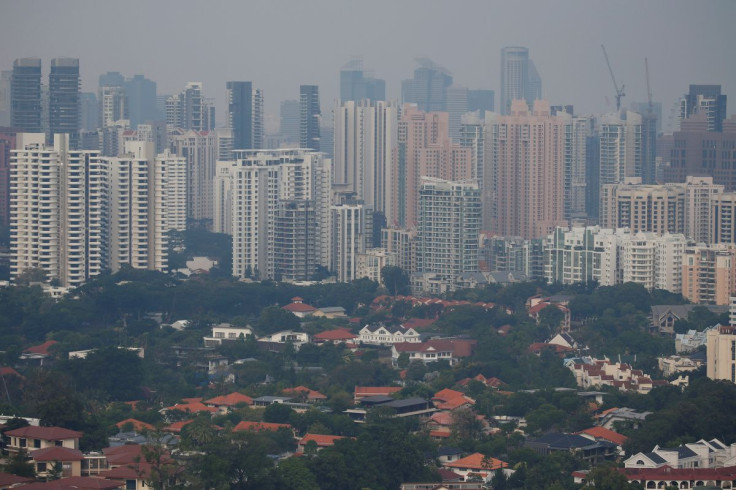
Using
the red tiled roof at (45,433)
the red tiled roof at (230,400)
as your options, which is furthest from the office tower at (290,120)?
the red tiled roof at (45,433)

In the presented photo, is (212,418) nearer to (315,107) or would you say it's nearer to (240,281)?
(240,281)

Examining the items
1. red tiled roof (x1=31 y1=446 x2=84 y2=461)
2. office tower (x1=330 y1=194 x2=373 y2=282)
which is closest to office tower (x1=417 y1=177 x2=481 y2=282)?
office tower (x1=330 y1=194 x2=373 y2=282)

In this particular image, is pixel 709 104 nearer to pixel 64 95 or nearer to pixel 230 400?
pixel 64 95

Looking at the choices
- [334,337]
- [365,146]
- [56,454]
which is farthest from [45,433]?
[365,146]

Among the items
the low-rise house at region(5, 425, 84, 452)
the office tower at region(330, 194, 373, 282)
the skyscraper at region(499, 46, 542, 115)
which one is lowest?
the low-rise house at region(5, 425, 84, 452)

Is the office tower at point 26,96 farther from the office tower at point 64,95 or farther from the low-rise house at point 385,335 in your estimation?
the low-rise house at point 385,335

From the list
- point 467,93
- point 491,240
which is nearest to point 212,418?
point 491,240

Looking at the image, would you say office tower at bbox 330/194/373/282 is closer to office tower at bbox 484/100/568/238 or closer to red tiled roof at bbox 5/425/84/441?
office tower at bbox 484/100/568/238
